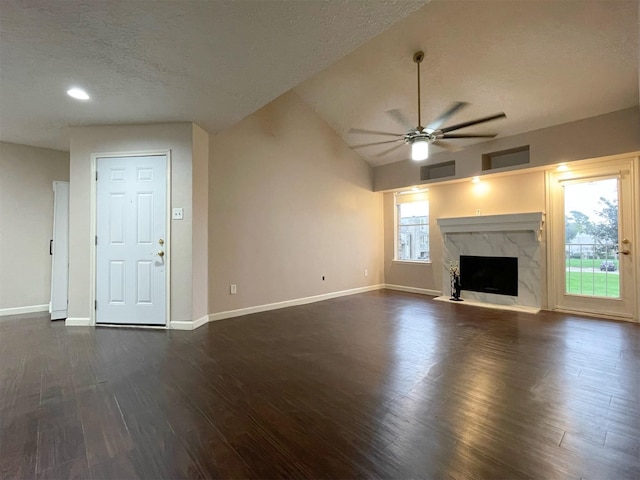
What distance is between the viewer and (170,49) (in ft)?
7.21

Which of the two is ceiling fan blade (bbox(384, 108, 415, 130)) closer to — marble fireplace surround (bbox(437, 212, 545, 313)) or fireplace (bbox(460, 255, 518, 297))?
marble fireplace surround (bbox(437, 212, 545, 313))

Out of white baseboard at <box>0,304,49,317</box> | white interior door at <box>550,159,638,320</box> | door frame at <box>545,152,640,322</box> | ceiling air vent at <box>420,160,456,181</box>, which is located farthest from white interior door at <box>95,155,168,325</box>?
white interior door at <box>550,159,638,320</box>

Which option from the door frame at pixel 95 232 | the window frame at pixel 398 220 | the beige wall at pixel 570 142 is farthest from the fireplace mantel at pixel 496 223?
the door frame at pixel 95 232

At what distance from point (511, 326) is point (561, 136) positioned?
2.90 m

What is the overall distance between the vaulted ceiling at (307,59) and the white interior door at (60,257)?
2.86 ft

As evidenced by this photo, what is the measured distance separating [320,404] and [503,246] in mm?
4723

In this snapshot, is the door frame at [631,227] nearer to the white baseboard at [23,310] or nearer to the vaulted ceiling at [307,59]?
the vaulted ceiling at [307,59]

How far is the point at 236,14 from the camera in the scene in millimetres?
1858

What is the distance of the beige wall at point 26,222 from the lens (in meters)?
4.45

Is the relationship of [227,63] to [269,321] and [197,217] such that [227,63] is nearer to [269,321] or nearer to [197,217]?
[197,217]

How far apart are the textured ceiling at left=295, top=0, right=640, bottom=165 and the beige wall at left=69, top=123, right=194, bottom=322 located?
8.32 feet

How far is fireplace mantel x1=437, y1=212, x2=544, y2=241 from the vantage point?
4773mm

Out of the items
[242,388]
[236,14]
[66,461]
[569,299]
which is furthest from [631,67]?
[66,461]

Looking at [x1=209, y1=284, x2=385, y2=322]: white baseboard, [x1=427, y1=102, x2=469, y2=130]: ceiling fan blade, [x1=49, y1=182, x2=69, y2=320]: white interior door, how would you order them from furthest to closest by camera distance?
[x1=209, y1=284, x2=385, y2=322]: white baseboard
[x1=49, y1=182, x2=69, y2=320]: white interior door
[x1=427, y1=102, x2=469, y2=130]: ceiling fan blade
